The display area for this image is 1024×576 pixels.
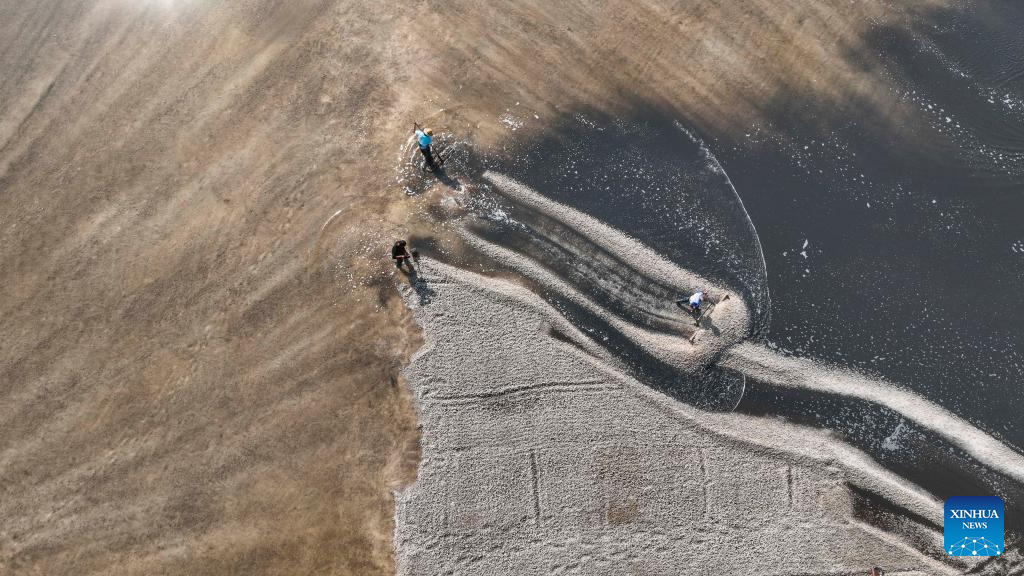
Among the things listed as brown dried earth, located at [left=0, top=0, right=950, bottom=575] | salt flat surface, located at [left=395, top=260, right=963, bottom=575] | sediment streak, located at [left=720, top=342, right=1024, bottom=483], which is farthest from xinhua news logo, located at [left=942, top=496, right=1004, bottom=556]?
brown dried earth, located at [left=0, top=0, right=950, bottom=575]

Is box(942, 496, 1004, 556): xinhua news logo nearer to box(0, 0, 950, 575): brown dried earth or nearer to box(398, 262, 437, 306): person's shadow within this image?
box(0, 0, 950, 575): brown dried earth

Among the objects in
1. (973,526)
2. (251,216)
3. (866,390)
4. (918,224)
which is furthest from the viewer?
(918,224)

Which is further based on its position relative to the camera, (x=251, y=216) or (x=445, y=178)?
(x=445, y=178)

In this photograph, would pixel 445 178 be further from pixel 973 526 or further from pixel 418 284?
pixel 973 526

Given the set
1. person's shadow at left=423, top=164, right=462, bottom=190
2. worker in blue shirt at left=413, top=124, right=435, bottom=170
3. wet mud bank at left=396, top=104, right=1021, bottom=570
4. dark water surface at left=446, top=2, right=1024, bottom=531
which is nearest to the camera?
wet mud bank at left=396, top=104, right=1021, bottom=570

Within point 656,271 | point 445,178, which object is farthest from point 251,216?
point 656,271

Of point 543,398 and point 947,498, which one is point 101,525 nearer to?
point 543,398

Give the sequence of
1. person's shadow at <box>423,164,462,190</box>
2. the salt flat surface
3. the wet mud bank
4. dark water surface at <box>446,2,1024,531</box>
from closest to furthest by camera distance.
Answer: the salt flat surface, the wet mud bank, dark water surface at <box>446,2,1024,531</box>, person's shadow at <box>423,164,462,190</box>
